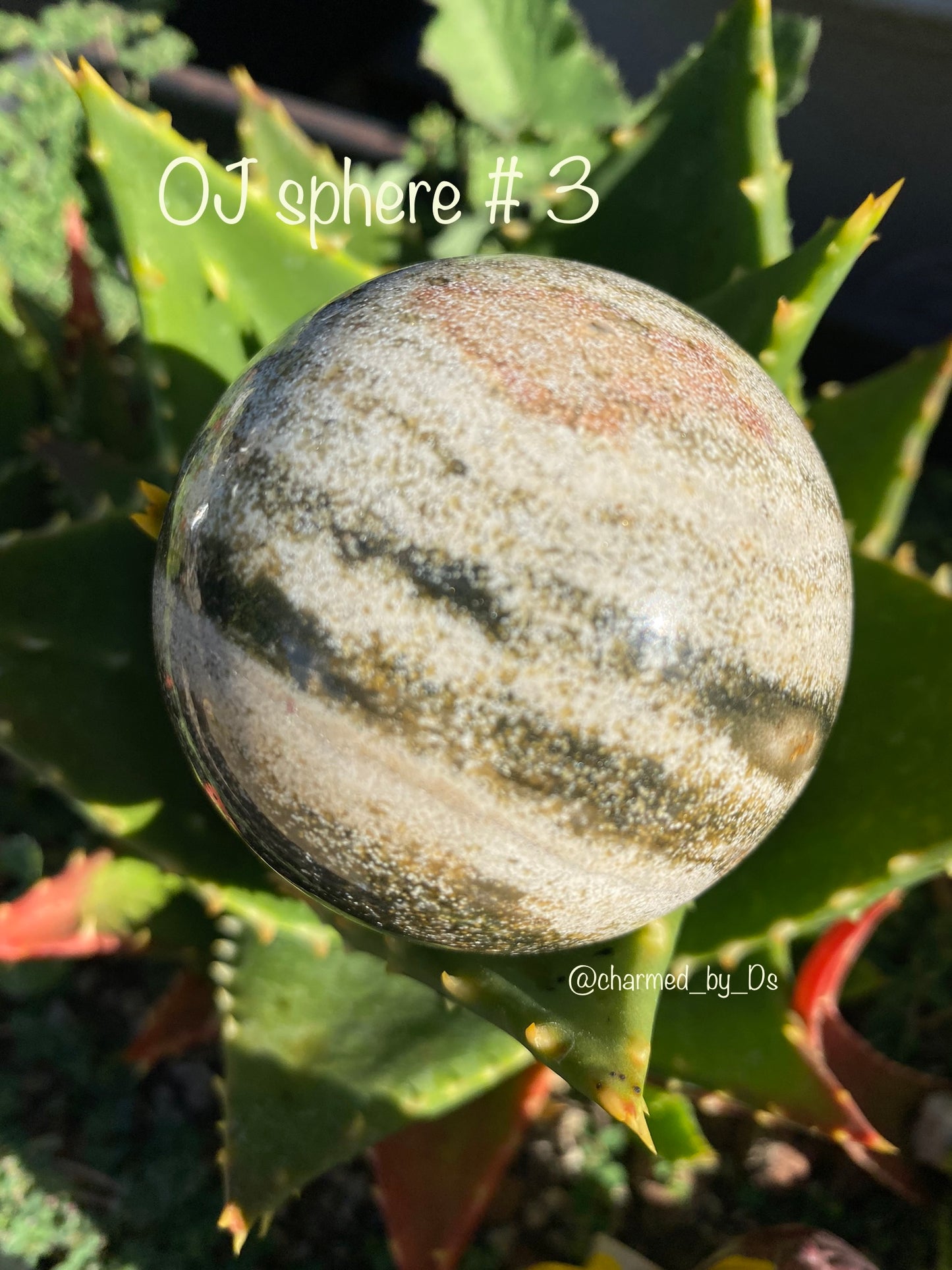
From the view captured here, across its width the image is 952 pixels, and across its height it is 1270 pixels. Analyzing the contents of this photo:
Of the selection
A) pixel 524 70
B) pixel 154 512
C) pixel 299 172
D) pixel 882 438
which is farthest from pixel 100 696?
pixel 524 70

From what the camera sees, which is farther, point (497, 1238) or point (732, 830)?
point (497, 1238)

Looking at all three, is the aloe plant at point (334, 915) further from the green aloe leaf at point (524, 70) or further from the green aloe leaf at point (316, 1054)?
the green aloe leaf at point (524, 70)

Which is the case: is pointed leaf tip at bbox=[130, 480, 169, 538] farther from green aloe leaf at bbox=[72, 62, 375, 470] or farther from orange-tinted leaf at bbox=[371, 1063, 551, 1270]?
Answer: orange-tinted leaf at bbox=[371, 1063, 551, 1270]

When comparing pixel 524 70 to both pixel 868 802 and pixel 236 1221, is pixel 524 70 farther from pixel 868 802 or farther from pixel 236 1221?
pixel 236 1221

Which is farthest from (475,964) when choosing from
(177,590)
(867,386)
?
(867,386)

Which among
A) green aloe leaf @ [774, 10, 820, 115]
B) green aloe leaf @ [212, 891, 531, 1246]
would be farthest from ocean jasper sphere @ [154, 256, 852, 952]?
green aloe leaf @ [774, 10, 820, 115]

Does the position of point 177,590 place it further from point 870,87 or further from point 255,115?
point 870,87
